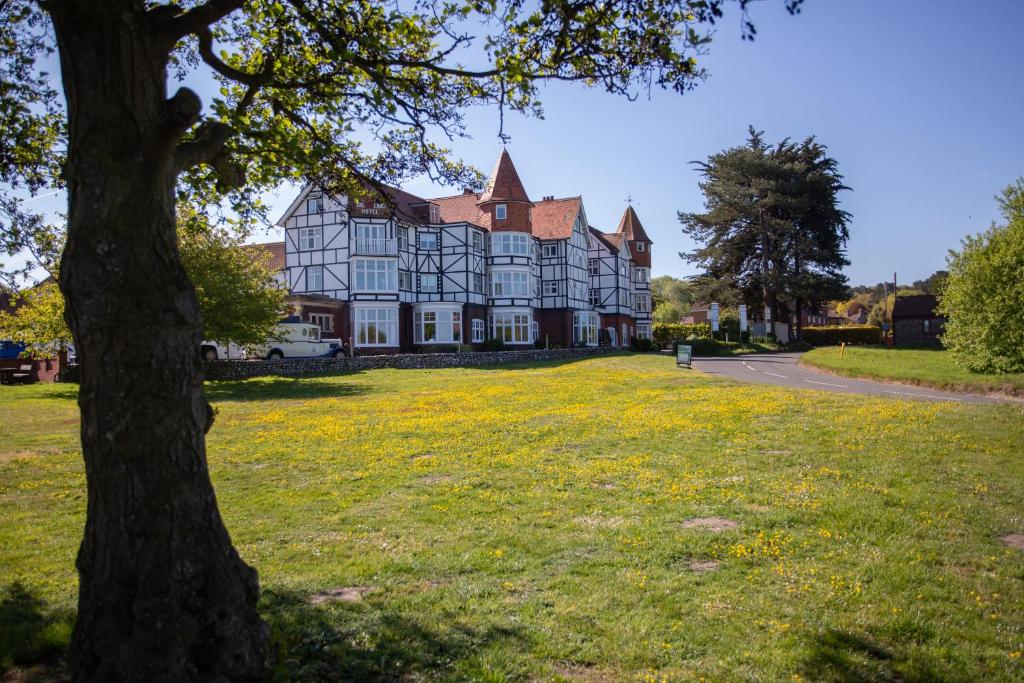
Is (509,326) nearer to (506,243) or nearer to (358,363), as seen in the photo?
(506,243)

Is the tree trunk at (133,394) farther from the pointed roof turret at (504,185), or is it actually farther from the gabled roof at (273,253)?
the pointed roof turret at (504,185)

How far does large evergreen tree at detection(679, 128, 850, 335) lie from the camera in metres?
56.3

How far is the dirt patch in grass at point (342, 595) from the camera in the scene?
5.15 metres

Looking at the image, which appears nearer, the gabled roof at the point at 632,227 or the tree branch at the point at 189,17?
the tree branch at the point at 189,17

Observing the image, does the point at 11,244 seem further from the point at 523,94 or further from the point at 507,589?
the point at 507,589

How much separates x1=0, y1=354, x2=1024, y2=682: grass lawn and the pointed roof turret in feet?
117

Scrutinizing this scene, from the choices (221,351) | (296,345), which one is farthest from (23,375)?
(296,345)

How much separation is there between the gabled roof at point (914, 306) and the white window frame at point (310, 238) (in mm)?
55043

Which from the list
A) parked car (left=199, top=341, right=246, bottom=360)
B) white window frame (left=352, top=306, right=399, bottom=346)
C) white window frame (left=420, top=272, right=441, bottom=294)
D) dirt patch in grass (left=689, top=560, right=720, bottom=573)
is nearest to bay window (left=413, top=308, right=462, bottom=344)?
white window frame (left=420, top=272, right=441, bottom=294)

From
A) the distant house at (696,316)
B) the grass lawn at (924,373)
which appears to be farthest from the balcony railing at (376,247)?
the distant house at (696,316)

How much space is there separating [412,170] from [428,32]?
A: 59.6 inches

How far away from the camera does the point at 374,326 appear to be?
4109 centimetres

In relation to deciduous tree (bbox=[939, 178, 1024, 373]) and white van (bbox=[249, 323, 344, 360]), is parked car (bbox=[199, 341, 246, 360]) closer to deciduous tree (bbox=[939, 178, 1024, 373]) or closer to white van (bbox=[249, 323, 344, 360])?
white van (bbox=[249, 323, 344, 360])

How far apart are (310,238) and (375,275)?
5691 mm
